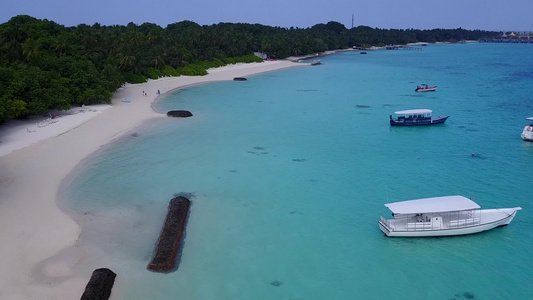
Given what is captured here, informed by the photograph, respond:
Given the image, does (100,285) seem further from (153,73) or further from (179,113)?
(153,73)

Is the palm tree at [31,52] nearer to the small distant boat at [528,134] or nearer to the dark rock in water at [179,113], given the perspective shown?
the dark rock in water at [179,113]

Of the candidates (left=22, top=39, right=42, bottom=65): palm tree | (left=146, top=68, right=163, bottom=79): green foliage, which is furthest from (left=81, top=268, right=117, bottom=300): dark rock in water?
(left=146, top=68, right=163, bottom=79): green foliage

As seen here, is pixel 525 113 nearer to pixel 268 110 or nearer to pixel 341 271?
pixel 268 110

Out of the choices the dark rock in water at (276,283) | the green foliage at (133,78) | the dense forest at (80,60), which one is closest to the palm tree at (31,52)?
the dense forest at (80,60)

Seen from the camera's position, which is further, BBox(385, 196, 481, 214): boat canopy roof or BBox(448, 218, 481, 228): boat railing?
BBox(448, 218, 481, 228): boat railing

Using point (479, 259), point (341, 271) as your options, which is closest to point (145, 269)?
point (341, 271)

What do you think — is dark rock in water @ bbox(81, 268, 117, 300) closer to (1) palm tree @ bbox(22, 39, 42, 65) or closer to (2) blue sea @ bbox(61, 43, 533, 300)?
(2) blue sea @ bbox(61, 43, 533, 300)
